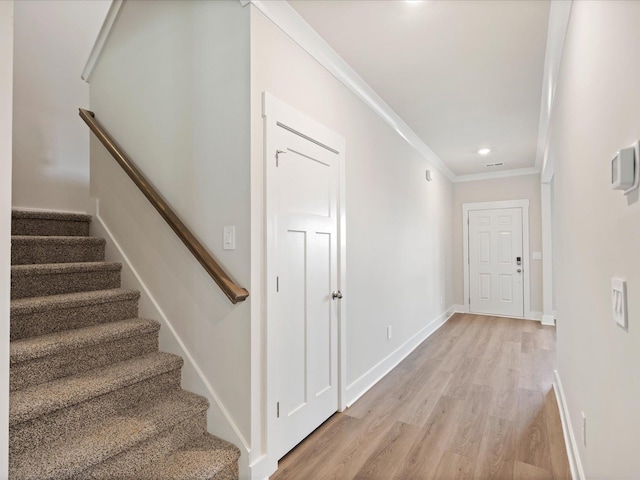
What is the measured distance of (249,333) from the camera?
173cm

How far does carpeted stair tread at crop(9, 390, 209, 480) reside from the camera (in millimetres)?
1337

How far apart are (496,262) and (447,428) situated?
4386 mm

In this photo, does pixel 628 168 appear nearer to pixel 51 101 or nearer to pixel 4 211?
pixel 4 211

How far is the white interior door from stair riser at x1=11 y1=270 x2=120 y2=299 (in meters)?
1.38

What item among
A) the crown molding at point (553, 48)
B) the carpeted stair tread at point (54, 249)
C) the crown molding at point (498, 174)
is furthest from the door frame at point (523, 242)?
the carpeted stair tread at point (54, 249)

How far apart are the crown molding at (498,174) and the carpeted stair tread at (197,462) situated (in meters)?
5.90

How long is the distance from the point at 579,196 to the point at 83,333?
268cm

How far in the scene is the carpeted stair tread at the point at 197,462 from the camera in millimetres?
→ 1535

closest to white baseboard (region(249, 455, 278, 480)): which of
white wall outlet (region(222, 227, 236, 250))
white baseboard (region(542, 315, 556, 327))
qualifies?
white wall outlet (region(222, 227, 236, 250))

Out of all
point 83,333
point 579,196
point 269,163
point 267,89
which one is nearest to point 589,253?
point 579,196

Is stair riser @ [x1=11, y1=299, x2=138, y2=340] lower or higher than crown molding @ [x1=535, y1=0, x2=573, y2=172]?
lower

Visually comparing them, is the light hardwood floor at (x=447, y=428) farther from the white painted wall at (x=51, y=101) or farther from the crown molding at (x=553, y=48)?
the white painted wall at (x=51, y=101)

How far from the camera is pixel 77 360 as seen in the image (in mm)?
1790

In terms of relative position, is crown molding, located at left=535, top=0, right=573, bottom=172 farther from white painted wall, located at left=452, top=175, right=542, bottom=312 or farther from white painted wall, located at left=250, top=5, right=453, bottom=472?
white painted wall, located at left=452, top=175, right=542, bottom=312
